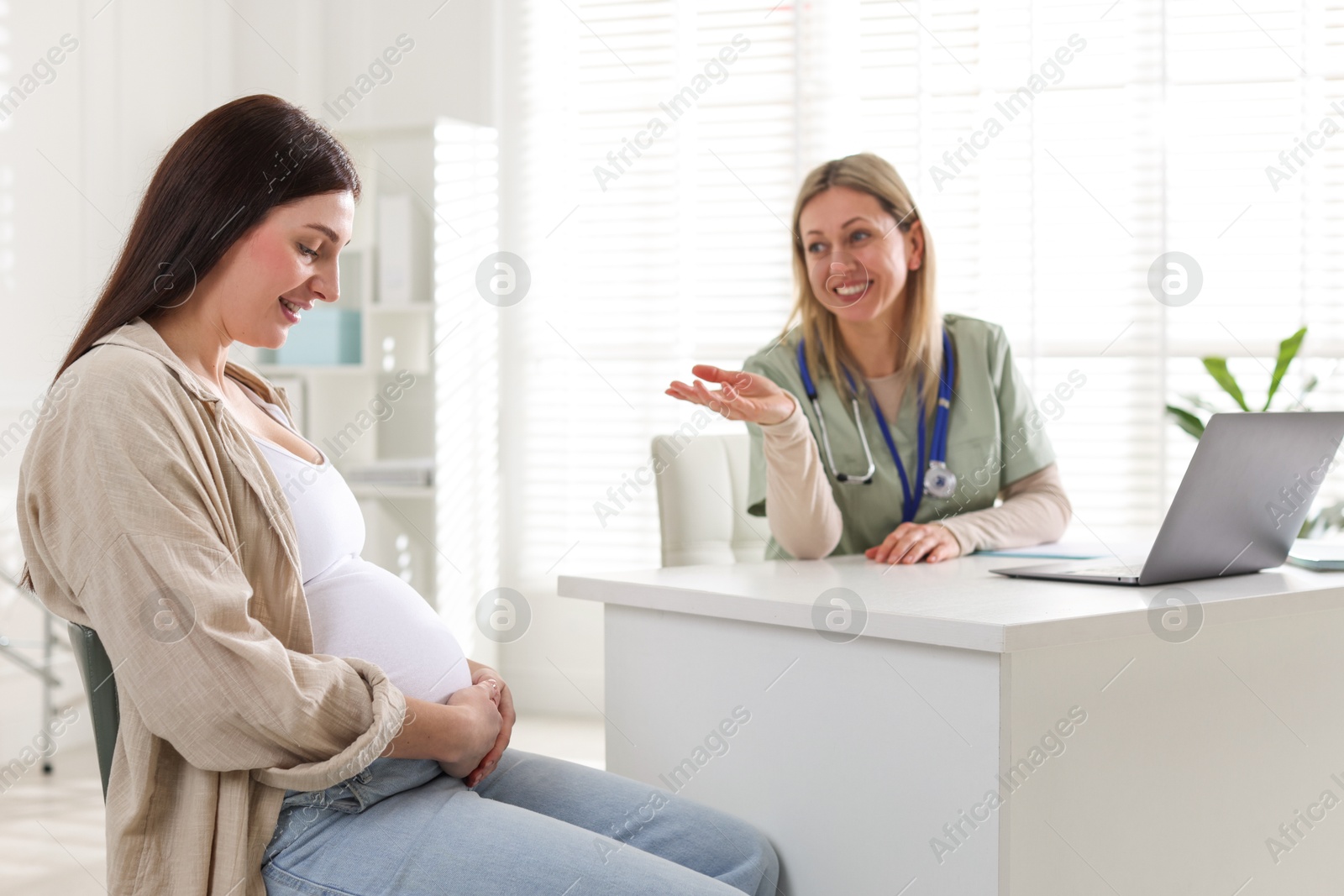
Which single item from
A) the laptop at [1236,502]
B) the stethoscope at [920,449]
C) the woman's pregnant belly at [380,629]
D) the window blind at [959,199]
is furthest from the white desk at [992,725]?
the window blind at [959,199]

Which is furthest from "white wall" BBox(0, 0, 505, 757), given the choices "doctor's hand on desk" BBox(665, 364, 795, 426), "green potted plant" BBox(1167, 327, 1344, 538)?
"green potted plant" BBox(1167, 327, 1344, 538)

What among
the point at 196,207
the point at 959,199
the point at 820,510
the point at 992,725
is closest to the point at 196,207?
the point at 196,207

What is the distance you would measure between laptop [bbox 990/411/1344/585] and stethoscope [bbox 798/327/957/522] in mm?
401

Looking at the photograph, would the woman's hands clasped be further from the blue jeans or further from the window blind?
the window blind

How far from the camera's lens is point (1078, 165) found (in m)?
3.53

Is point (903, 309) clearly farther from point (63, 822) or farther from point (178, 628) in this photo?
point (63, 822)

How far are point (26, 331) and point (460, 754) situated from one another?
9.05ft

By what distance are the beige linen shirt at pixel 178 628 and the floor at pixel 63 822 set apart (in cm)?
155

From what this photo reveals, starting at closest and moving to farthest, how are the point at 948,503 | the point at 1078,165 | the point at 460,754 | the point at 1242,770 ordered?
the point at 460,754
the point at 1242,770
the point at 948,503
the point at 1078,165

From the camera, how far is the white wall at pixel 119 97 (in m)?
3.27

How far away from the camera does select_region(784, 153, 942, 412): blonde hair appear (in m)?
2.09

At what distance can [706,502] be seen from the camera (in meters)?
2.11

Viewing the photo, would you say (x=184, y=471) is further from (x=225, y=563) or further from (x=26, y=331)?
(x=26, y=331)

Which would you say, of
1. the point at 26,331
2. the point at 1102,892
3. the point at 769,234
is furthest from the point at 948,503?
the point at 26,331
